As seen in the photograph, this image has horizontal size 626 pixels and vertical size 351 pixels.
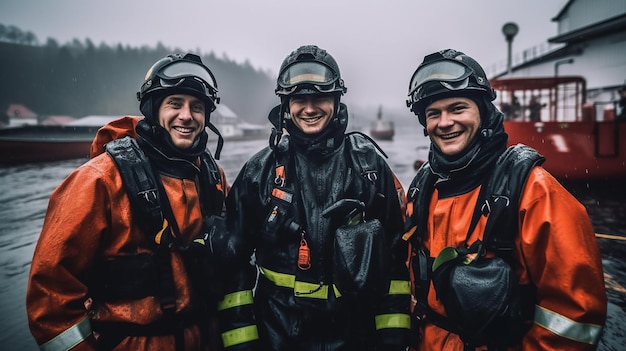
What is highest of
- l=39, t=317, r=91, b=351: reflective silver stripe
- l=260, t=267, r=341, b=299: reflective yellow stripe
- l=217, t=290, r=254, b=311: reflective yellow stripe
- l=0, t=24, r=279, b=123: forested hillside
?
l=0, t=24, r=279, b=123: forested hillside

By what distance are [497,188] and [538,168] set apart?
232 millimetres

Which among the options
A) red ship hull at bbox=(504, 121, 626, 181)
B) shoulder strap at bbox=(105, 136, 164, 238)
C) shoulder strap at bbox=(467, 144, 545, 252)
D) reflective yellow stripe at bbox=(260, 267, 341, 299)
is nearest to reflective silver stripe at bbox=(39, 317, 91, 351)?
shoulder strap at bbox=(105, 136, 164, 238)

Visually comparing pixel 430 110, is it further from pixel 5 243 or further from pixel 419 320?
pixel 5 243

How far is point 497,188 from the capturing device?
184 cm

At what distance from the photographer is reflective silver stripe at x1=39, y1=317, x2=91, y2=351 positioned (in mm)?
1714

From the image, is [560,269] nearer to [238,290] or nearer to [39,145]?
[238,290]

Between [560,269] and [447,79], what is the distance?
1223 mm

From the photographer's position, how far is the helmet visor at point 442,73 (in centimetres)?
212

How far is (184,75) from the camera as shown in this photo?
93.4 inches

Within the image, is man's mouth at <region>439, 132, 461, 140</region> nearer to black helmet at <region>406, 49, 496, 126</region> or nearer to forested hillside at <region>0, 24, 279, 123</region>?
black helmet at <region>406, 49, 496, 126</region>

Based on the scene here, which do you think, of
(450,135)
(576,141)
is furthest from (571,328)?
(576,141)

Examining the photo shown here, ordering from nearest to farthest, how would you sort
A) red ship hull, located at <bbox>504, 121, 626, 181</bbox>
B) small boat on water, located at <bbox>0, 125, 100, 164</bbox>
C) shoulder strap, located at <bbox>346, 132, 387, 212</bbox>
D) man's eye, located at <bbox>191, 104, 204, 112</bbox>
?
shoulder strap, located at <bbox>346, 132, 387, 212</bbox> → man's eye, located at <bbox>191, 104, 204, 112</bbox> → red ship hull, located at <bbox>504, 121, 626, 181</bbox> → small boat on water, located at <bbox>0, 125, 100, 164</bbox>

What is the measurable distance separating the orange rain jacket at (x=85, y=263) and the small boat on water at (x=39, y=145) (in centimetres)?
2837

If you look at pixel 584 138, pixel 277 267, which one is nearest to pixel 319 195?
pixel 277 267
